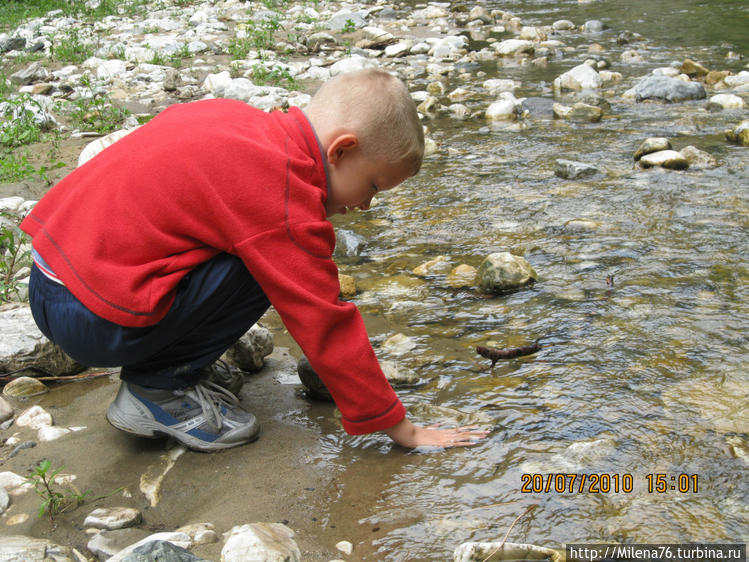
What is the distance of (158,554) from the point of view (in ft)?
4.45

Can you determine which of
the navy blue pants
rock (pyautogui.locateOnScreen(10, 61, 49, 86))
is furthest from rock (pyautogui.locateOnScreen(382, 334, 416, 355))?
rock (pyautogui.locateOnScreen(10, 61, 49, 86))

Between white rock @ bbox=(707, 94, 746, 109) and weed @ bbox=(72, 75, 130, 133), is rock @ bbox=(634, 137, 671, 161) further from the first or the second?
weed @ bbox=(72, 75, 130, 133)

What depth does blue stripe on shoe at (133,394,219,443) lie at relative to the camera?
2.02m

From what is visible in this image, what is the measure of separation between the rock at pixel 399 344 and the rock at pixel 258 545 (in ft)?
3.27

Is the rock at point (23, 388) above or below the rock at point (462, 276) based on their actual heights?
above

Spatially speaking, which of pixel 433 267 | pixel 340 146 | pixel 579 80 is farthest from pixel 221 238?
pixel 579 80

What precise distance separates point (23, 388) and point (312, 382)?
982mm

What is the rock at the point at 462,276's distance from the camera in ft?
9.89

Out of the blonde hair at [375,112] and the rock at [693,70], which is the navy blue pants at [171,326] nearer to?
the blonde hair at [375,112]

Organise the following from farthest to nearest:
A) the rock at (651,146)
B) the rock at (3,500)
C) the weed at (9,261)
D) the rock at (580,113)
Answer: the rock at (580,113) < the rock at (651,146) < the weed at (9,261) < the rock at (3,500)

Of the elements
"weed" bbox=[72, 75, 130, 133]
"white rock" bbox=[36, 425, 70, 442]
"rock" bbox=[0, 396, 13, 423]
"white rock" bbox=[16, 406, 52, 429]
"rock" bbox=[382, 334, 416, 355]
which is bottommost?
"rock" bbox=[382, 334, 416, 355]

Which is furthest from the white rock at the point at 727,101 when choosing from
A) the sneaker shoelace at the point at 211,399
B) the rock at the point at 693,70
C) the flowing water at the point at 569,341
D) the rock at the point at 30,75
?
the rock at the point at 30,75

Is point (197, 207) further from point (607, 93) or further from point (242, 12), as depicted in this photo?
point (242, 12)

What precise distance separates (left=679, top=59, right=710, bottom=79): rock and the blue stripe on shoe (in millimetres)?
6020
